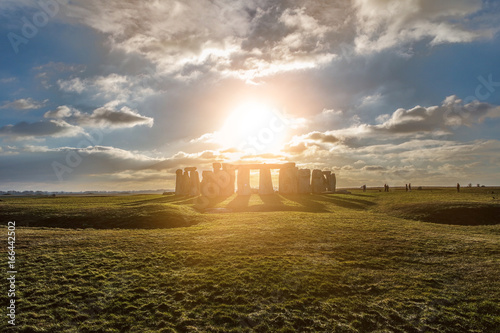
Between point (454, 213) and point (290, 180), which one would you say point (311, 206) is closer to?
point (454, 213)

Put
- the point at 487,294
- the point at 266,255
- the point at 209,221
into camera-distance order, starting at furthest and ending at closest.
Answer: the point at 209,221, the point at 266,255, the point at 487,294

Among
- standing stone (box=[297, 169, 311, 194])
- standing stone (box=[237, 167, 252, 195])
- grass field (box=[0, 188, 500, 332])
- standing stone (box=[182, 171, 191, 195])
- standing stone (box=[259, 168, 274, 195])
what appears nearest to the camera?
grass field (box=[0, 188, 500, 332])

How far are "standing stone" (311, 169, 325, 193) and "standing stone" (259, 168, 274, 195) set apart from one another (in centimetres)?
1066

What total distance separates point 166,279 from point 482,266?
49.1 feet

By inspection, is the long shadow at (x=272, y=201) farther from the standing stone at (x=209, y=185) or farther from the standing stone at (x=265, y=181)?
the standing stone at (x=209, y=185)

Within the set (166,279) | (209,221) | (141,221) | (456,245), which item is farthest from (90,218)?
(456,245)

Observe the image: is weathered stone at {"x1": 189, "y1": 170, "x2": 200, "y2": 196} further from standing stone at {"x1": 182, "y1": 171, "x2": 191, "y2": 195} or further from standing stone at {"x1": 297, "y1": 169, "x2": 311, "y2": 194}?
standing stone at {"x1": 297, "y1": 169, "x2": 311, "y2": 194}

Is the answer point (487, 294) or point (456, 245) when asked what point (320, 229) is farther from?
point (487, 294)

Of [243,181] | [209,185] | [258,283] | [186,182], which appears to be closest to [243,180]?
[243,181]

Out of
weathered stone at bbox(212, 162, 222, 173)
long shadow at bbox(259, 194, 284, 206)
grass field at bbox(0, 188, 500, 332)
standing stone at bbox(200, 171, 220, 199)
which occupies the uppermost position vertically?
weathered stone at bbox(212, 162, 222, 173)

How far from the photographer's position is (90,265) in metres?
13.8

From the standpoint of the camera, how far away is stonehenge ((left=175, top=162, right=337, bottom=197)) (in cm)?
5728

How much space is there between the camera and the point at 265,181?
192 feet

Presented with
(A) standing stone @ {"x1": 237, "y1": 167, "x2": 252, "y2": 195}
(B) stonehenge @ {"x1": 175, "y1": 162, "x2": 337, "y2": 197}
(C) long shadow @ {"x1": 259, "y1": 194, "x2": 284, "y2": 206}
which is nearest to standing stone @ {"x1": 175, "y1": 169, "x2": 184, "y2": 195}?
(B) stonehenge @ {"x1": 175, "y1": 162, "x2": 337, "y2": 197}
